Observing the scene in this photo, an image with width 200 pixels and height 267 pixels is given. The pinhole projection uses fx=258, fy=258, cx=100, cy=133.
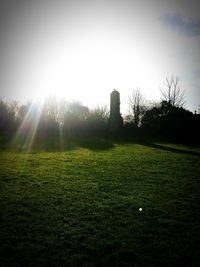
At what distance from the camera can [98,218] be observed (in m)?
7.20

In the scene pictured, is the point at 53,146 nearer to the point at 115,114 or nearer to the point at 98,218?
the point at 115,114

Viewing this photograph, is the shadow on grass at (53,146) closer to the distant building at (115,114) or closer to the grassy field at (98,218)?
the grassy field at (98,218)

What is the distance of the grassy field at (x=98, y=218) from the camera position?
520 cm

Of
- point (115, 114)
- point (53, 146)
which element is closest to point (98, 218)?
point (53, 146)

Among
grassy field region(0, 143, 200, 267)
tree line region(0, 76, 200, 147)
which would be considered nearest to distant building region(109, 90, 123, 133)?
tree line region(0, 76, 200, 147)

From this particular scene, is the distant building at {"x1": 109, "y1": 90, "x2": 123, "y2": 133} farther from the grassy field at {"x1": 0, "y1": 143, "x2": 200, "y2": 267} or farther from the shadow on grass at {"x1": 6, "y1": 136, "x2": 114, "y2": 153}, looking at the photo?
the grassy field at {"x1": 0, "y1": 143, "x2": 200, "y2": 267}

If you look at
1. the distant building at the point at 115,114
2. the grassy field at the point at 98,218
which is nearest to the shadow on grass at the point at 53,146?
the grassy field at the point at 98,218

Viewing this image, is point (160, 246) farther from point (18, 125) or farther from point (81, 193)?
point (18, 125)

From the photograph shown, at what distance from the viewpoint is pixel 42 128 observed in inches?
1519

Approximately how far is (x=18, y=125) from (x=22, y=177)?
92.6 feet

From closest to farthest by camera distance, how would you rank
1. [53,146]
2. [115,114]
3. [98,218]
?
[98,218] < [53,146] < [115,114]

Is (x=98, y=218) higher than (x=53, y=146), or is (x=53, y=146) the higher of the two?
(x=53, y=146)

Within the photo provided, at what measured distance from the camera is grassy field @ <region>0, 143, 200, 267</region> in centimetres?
520

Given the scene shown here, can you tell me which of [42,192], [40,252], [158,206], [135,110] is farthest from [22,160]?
[135,110]
